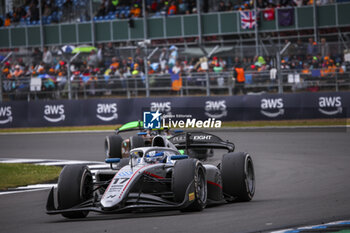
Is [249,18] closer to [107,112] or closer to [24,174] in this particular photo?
[107,112]

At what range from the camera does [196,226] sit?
7.59 meters

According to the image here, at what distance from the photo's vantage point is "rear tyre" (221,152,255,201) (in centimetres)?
1013

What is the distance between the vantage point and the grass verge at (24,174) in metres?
14.0

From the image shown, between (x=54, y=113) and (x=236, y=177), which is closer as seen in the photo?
(x=236, y=177)

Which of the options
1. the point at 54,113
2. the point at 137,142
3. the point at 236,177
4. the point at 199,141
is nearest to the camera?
the point at 236,177

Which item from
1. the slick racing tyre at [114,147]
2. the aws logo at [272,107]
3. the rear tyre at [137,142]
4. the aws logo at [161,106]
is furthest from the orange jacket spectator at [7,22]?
the rear tyre at [137,142]

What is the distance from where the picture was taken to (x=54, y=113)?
2734cm

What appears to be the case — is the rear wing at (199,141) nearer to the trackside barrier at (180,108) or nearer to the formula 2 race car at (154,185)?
the formula 2 race car at (154,185)

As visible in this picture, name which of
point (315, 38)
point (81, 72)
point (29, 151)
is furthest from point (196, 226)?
point (315, 38)

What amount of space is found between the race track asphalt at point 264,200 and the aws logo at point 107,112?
18.4 ft

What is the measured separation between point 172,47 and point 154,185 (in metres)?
19.5

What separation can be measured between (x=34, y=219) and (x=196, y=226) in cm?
Answer: 274

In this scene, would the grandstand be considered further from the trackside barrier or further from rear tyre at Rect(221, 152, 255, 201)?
rear tyre at Rect(221, 152, 255, 201)

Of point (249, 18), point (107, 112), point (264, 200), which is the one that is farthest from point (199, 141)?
point (249, 18)
